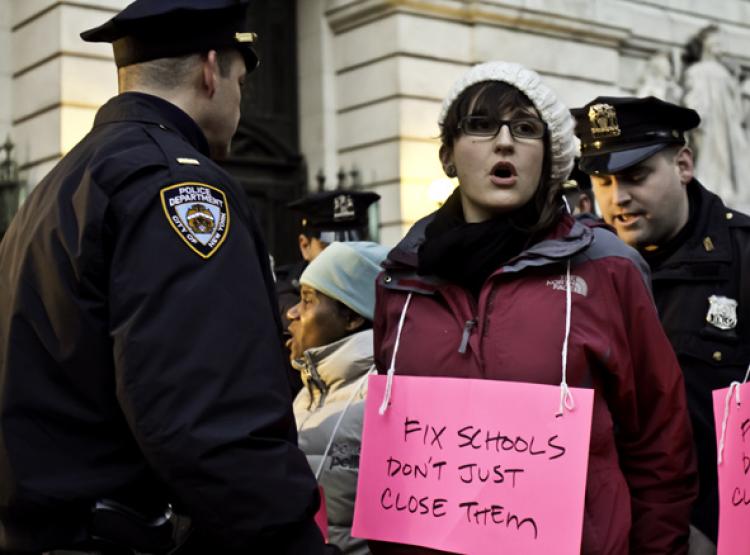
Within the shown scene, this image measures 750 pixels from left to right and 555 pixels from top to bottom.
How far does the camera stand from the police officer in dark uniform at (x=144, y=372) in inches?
88.4

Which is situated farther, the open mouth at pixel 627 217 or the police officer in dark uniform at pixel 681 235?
the open mouth at pixel 627 217

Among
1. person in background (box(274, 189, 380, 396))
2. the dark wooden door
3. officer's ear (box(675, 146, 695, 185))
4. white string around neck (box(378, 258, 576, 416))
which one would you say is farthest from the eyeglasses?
the dark wooden door

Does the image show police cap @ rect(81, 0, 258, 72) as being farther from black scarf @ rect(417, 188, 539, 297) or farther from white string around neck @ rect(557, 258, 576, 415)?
white string around neck @ rect(557, 258, 576, 415)

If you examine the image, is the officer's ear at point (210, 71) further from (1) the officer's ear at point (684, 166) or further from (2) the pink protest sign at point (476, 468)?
(1) the officer's ear at point (684, 166)

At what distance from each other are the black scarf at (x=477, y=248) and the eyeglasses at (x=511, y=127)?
183mm

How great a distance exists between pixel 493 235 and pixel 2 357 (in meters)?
1.26

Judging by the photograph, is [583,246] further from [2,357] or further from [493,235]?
[2,357]

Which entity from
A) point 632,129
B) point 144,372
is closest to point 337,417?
point 632,129

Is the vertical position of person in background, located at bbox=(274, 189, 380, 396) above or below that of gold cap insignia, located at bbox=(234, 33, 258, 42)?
below

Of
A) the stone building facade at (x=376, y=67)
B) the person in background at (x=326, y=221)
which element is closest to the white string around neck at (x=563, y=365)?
the person in background at (x=326, y=221)

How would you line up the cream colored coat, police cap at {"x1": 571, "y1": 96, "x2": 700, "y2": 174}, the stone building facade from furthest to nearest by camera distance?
the stone building facade < police cap at {"x1": 571, "y1": 96, "x2": 700, "y2": 174} < the cream colored coat

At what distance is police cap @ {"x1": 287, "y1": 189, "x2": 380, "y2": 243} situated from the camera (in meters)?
7.73

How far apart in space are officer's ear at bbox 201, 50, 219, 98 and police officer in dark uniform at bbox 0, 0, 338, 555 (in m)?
0.22

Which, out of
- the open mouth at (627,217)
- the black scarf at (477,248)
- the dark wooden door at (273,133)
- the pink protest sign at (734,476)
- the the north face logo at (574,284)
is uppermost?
the dark wooden door at (273,133)
